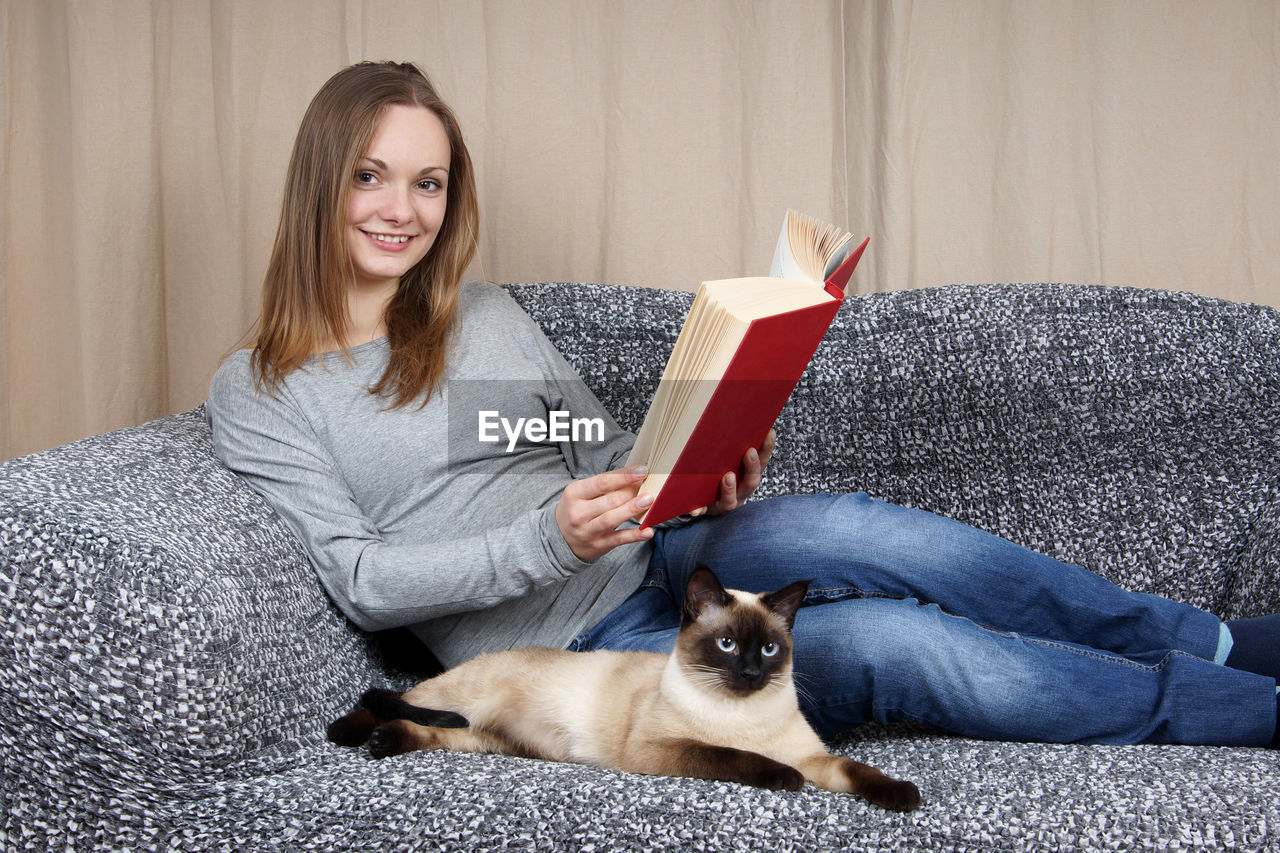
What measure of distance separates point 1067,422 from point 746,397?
2.83 feet

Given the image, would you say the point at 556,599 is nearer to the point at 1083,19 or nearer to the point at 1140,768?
the point at 1140,768

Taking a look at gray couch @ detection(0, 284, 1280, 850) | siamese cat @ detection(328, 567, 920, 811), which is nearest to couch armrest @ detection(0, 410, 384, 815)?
gray couch @ detection(0, 284, 1280, 850)

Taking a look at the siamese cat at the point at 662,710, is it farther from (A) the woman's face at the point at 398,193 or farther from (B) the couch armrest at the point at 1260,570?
(B) the couch armrest at the point at 1260,570

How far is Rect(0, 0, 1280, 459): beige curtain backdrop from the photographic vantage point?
1.86 m

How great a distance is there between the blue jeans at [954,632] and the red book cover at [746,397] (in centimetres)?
16

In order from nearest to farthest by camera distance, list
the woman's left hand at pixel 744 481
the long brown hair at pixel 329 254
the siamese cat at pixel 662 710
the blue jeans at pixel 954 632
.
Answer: the siamese cat at pixel 662 710 → the blue jeans at pixel 954 632 → the woman's left hand at pixel 744 481 → the long brown hair at pixel 329 254

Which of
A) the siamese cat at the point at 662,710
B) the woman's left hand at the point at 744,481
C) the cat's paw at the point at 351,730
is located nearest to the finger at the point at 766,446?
the woman's left hand at the point at 744,481

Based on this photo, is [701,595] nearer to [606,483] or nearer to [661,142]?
[606,483]

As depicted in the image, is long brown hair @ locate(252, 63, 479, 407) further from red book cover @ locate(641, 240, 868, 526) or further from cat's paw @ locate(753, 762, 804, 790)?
cat's paw @ locate(753, 762, 804, 790)

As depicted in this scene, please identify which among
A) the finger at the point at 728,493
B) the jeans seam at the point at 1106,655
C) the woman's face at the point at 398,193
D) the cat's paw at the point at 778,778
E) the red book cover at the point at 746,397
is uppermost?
the woman's face at the point at 398,193

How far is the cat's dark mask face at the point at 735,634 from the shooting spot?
0.97 m

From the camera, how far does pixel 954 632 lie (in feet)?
3.45

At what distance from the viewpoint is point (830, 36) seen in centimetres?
189

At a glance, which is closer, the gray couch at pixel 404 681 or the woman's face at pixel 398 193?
the gray couch at pixel 404 681
